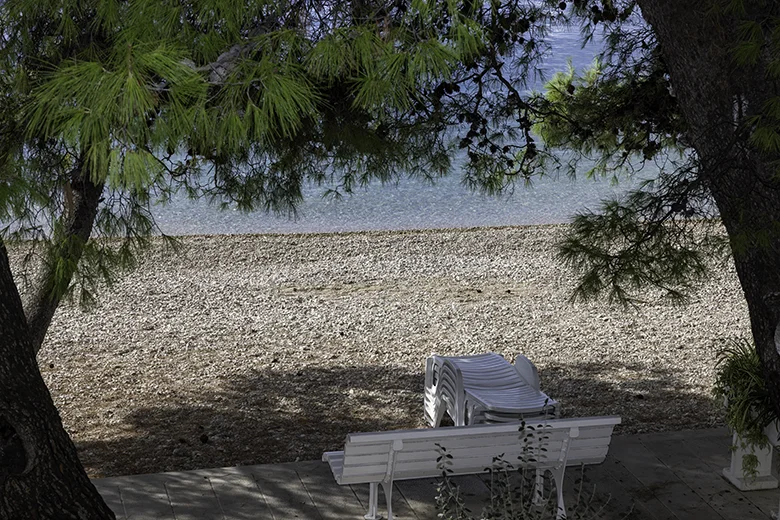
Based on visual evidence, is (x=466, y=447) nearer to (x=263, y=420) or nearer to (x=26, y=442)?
(x=26, y=442)

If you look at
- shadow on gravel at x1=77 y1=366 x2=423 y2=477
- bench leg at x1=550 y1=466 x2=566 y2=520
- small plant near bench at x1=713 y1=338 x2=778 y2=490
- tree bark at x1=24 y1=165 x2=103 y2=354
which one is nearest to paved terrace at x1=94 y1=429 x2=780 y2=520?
small plant near bench at x1=713 y1=338 x2=778 y2=490

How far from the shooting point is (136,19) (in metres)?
2.79

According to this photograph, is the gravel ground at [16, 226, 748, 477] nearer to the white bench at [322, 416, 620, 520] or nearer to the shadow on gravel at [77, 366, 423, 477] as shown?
the shadow on gravel at [77, 366, 423, 477]

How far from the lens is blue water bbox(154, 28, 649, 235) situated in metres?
16.5

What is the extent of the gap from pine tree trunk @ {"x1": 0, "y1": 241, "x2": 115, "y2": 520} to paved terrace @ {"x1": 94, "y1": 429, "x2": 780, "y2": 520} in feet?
4.08

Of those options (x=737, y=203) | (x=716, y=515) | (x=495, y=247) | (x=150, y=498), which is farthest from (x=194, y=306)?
(x=737, y=203)

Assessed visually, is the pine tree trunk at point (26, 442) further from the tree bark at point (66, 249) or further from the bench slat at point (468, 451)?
the bench slat at point (468, 451)

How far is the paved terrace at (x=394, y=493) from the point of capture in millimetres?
4363

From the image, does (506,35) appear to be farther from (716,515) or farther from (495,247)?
(495,247)

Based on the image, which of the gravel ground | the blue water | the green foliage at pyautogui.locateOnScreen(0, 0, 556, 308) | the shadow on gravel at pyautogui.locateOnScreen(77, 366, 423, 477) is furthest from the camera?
the blue water

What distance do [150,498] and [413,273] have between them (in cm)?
636

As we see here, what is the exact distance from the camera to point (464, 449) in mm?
4086

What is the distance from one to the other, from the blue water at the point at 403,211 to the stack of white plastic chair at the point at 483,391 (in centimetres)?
981

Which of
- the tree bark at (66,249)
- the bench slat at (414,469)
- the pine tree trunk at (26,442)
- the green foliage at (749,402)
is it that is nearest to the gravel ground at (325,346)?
the tree bark at (66,249)
